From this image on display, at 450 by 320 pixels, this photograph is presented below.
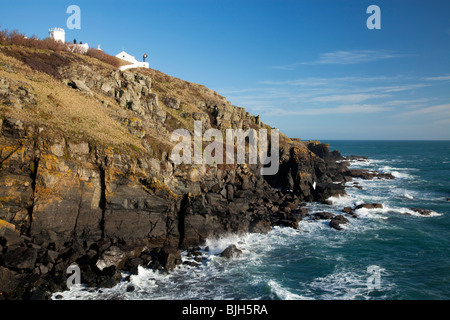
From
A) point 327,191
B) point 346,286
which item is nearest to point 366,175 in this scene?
point 327,191

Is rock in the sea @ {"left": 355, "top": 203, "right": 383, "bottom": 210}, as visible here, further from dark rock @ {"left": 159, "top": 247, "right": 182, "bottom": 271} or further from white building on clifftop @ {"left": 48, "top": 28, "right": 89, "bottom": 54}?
white building on clifftop @ {"left": 48, "top": 28, "right": 89, "bottom": 54}

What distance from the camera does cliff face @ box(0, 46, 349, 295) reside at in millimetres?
23969

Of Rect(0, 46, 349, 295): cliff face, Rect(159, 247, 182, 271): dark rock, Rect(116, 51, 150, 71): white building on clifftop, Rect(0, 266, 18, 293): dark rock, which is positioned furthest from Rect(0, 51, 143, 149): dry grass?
Rect(116, 51, 150, 71): white building on clifftop

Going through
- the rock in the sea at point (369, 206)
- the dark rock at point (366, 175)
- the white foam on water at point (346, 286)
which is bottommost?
the white foam on water at point (346, 286)

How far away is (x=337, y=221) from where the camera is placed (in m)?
36.0

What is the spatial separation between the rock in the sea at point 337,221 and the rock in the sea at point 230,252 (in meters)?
14.3

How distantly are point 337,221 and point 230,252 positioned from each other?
54.6 ft

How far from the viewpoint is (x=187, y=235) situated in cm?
2909

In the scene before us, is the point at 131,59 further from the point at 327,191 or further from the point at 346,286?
the point at 346,286

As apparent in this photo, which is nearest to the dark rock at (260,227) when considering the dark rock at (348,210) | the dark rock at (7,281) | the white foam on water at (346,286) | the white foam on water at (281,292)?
the white foam on water at (346,286)

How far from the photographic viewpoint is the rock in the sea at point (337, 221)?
114 ft

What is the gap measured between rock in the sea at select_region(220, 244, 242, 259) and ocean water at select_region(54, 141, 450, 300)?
1.68ft

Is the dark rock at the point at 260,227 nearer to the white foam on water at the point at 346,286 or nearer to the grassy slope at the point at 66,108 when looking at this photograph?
the white foam on water at the point at 346,286
